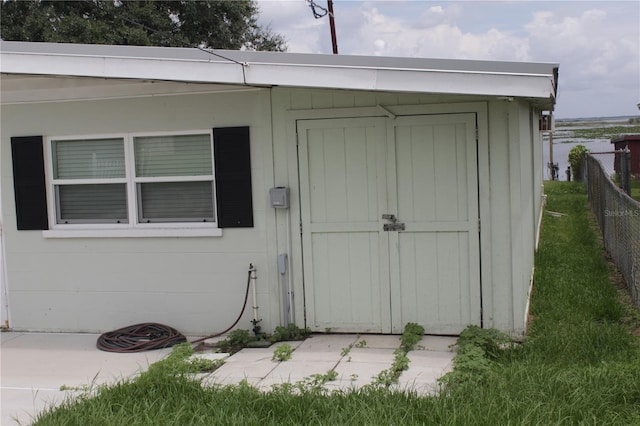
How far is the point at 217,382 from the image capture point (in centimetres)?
539

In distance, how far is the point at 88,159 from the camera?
24.3 feet

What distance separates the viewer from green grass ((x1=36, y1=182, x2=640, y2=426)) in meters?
4.23

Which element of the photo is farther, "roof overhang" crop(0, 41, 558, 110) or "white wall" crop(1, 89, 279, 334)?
"white wall" crop(1, 89, 279, 334)

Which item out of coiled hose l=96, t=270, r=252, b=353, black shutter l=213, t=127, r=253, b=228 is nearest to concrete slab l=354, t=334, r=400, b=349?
coiled hose l=96, t=270, r=252, b=353

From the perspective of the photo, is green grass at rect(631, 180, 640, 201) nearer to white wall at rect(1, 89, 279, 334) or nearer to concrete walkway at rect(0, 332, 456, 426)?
concrete walkway at rect(0, 332, 456, 426)

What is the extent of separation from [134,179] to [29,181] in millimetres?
1156

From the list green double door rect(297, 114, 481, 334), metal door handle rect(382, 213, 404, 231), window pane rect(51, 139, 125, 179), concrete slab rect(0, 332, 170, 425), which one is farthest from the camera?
window pane rect(51, 139, 125, 179)

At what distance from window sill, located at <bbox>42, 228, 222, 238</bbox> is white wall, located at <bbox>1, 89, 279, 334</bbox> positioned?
2.5 inches

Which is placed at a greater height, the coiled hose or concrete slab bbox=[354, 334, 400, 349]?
the coiled hose

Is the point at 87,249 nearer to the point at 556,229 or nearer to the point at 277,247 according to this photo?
the point at 277,247

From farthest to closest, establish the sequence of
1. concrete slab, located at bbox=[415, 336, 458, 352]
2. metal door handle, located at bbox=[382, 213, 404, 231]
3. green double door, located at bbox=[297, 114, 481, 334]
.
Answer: metal door handle, located at bbox=[382, 213, 404, 231] → green double door, located at bbox=[297, 114, 481, 334] → concrete slab, located at bbox=[415, 336, 458, 352]

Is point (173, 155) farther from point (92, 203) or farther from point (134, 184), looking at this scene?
point (92, 203)

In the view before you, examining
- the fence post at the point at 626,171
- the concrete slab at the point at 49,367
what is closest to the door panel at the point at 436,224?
the concrete slab at the point at 49,367

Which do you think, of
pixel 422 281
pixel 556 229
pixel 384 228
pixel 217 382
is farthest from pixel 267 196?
pixel 556 229
